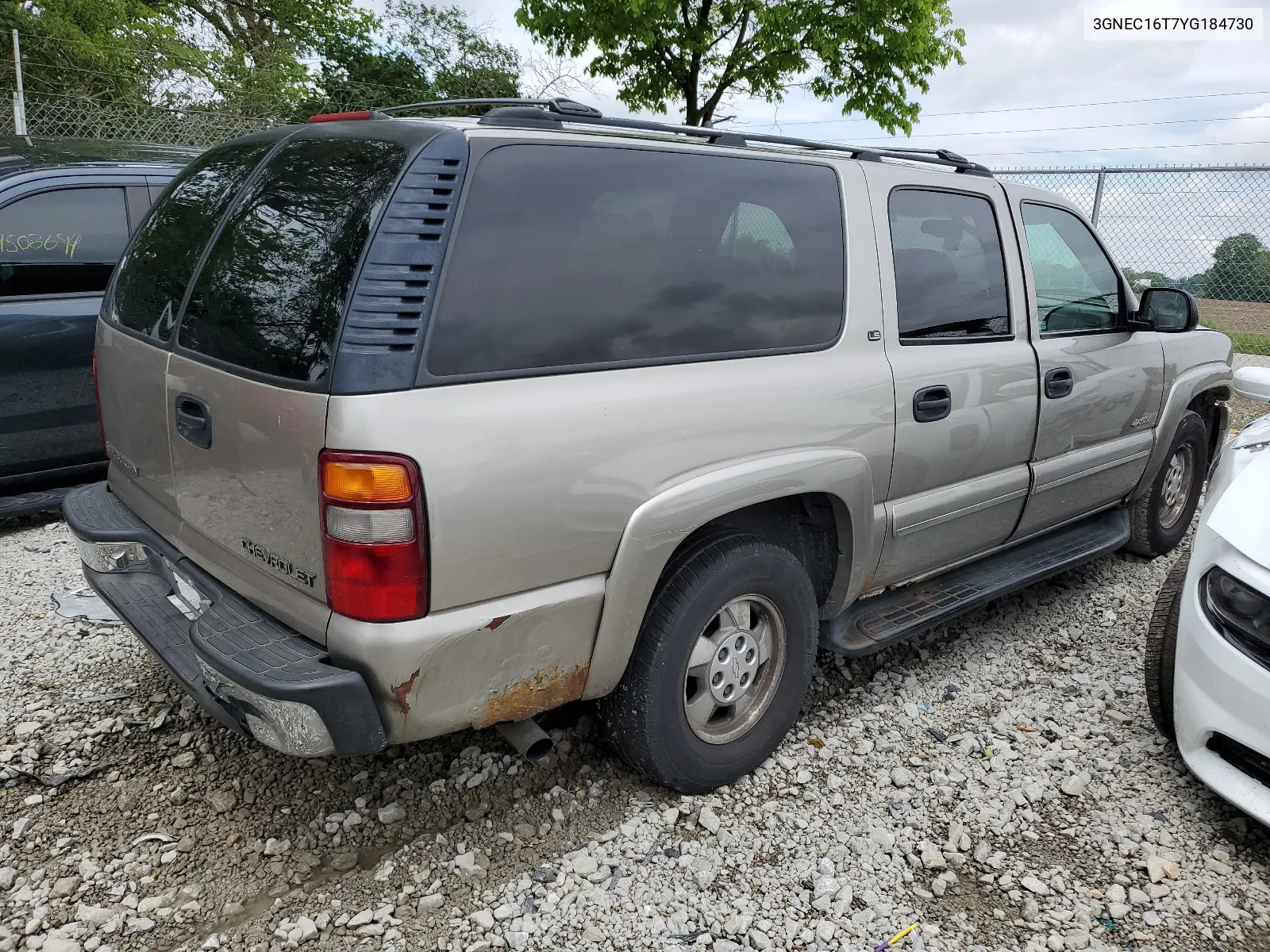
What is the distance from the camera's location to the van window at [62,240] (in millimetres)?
4355

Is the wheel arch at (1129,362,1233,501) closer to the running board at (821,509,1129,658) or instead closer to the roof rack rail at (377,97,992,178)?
the running board at (821,509,1129,658)

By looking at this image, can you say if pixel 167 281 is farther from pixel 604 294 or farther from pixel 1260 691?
pixel 1260 691

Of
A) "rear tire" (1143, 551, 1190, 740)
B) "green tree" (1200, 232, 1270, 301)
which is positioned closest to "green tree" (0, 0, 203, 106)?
"green tree" (1200, 232, 1270, 301)

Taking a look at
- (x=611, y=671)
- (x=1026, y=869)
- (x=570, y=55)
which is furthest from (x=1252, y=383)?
(x=570, y=55)

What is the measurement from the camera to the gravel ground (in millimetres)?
2299

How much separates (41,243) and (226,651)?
11.3ft

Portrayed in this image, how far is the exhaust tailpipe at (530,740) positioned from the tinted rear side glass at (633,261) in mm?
1015

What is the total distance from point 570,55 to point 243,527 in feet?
41.6

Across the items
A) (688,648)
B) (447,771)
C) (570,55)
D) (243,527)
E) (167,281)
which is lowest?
(447,771)

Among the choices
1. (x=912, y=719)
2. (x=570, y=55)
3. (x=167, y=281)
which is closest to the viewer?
(x=167, y=281)

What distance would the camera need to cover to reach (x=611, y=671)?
93.3 inches

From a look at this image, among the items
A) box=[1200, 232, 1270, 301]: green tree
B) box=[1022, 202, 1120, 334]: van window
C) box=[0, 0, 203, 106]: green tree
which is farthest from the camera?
box=[0, 0, 203, 106]: green tree

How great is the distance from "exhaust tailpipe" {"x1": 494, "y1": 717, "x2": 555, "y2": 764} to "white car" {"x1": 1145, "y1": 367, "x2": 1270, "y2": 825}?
6.22ft

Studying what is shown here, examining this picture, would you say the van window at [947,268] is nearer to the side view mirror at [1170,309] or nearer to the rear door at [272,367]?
the side view mirror at [1170,309]
